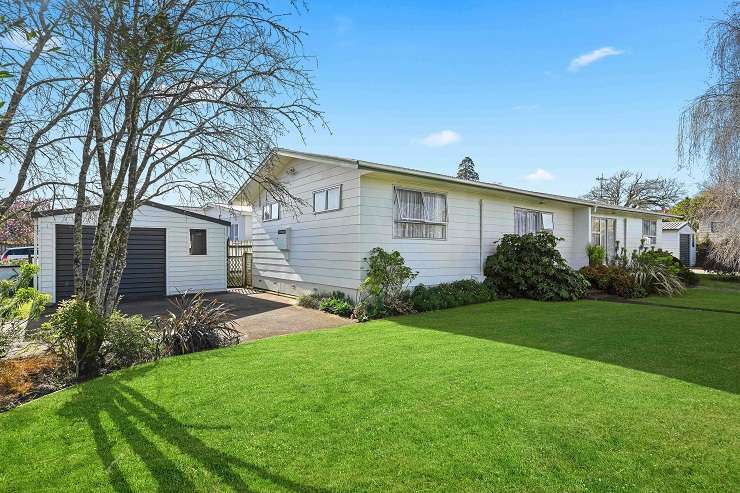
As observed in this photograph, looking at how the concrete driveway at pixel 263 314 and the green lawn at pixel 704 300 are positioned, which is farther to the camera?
the green lawn at pixel 704 300

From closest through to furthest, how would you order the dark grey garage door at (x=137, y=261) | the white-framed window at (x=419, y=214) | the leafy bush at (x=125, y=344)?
the leafy bush at (x=125, y=344) < the white-framed window at (x=419, y=214) < the dark grey garage door at (x=137, y=261)

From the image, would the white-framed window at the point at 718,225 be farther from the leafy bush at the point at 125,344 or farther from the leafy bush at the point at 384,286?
the leafy bush at the point at 125,344

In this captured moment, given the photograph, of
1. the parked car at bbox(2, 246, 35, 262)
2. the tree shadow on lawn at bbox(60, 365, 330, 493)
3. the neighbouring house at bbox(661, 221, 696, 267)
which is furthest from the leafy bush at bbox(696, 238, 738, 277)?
the parked car at bbox(2, 246, 35, 262)

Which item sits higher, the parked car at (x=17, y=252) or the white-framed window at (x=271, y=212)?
the white-framed window at (x=271, y=212)

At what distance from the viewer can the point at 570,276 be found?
11.7m

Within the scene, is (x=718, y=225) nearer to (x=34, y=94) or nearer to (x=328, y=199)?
(x=328, y=199)

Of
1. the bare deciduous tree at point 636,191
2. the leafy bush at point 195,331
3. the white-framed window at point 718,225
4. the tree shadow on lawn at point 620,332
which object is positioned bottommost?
the tree shadow on lawn at point 620,332

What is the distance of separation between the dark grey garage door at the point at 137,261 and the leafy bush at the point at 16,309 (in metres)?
5.99

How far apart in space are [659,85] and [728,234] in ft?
12.7

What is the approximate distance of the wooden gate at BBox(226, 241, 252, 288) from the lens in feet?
51.4

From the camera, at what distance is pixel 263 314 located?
945 centimetres

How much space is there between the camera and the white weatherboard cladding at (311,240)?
9.99 meters

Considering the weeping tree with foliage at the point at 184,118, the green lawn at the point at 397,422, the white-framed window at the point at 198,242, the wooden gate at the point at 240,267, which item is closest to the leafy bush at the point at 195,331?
the green lawn at the point at 397,422

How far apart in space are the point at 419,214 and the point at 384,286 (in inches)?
97.0
